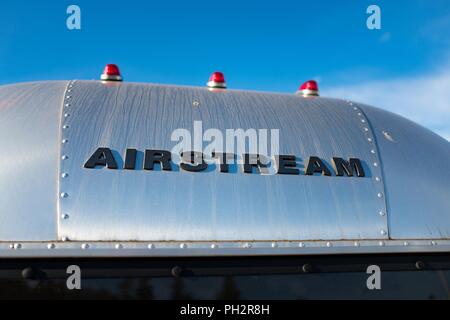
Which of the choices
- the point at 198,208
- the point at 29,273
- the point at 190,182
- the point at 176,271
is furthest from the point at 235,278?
the point at 29,273

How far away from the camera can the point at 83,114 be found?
2.28m

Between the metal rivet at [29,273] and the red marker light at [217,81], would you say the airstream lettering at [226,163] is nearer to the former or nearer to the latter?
the metal rivet at [29,273]

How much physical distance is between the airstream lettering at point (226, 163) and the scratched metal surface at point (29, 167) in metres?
0.23

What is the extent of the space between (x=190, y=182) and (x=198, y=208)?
15 cm

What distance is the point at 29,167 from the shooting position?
205 centimetres

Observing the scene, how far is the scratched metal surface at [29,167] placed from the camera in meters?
1.93

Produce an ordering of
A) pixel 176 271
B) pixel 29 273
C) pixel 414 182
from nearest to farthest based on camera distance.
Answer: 1. pixel 29 273
2. pixel 176 271
3. pixel 414 182

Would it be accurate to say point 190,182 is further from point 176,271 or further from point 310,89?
point 310,89

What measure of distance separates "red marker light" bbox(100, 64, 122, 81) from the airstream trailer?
30cm

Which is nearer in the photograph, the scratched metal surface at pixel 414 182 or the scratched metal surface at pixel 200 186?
the scratched metal surface at pixel 200 186

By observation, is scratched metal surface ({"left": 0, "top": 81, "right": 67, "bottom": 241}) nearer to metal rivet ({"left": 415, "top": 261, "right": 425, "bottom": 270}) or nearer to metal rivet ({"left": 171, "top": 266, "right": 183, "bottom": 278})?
metal rivet ({"left": 171, "top": 266, "right": 183, "bottom": 278})

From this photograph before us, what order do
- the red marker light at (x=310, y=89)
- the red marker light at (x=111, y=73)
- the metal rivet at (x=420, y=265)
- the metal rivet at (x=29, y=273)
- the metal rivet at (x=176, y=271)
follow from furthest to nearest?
the red marker light at (x=310, y=89)
the red marker light at (x=111, y=73)
the metal rivet at (x=420, y=265)
the metal rivet at (x=176, y=271)
the metal rivet at (x=29, y=273)

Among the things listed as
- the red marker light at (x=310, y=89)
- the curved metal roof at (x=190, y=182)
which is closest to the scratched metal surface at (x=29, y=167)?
the curved metal roof at (x=190, y=182)
